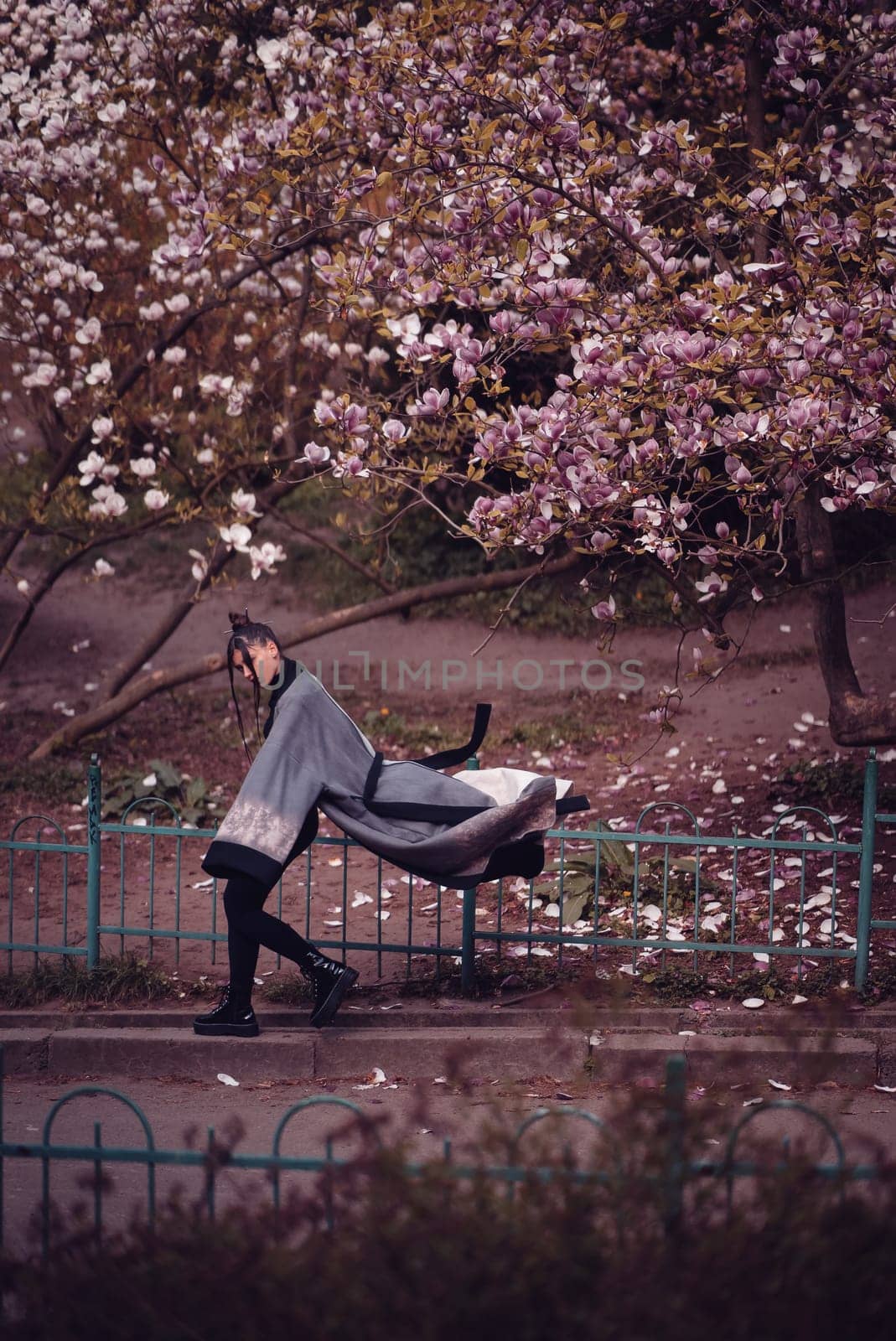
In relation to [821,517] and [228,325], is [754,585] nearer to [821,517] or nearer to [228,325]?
[821,517]

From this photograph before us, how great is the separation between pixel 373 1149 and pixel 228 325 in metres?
10.5

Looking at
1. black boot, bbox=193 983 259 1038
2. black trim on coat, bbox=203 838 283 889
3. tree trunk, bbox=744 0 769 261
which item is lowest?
black boot, bbox=193 983 259 1038

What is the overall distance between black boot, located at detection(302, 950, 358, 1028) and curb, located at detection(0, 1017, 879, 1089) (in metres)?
0.09

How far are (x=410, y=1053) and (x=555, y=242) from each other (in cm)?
334

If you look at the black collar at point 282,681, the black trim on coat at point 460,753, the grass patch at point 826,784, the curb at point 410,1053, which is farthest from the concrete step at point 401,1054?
the grass patch at point 826,784

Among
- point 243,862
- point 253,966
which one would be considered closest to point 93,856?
point 253,966

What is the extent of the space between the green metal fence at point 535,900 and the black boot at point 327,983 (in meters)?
0.36

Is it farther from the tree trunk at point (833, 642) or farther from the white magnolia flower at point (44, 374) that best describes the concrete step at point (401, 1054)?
the white magnolia flower at point (44, 374)

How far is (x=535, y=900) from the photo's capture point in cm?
708

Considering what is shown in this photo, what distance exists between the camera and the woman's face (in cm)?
525

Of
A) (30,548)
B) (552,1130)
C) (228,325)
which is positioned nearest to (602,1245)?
(552,1130)

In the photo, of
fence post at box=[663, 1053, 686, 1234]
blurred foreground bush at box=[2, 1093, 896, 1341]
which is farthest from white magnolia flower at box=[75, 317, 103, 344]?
fence post at box=[663, 1053, 686, 1234]

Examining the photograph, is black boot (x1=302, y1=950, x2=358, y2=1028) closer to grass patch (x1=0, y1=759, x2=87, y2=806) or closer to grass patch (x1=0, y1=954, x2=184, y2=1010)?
grass patch (x1=0, y1=954, x2=184, y2=1010)

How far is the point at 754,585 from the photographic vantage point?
19.9 feet
